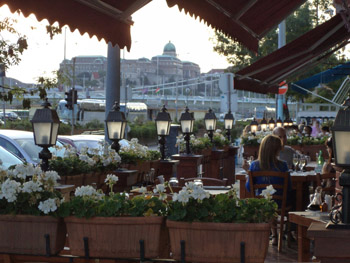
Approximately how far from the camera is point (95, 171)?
886cm

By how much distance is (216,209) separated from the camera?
416 centimetres

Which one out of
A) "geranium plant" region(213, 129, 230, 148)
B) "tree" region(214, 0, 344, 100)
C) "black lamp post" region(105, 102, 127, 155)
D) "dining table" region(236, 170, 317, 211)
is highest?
"tree" region(214, 0, 344, 100)

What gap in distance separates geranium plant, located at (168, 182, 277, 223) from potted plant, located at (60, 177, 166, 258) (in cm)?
14

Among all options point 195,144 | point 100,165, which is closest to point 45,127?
point 100,165

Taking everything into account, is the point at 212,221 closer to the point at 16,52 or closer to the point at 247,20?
the point at 247,20

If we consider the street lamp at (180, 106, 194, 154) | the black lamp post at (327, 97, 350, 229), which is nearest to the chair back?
the black lamp post at (327, 97, 350, 229)

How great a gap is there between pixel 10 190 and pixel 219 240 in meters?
1.37

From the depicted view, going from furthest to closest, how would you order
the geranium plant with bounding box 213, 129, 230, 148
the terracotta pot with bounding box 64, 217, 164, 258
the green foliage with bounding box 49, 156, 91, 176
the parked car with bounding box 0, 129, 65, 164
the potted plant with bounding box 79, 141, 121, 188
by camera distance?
the geranium plant with bounding box 213, 129, 230, 148 → the parked car with bounding box 0, 129, 65, 164 → the potted plant with bounding box 79, 141, 121, 188 → the green foliage with bounding box 49, 156, 91, 176 → the terracotta pot with bounding box 64, 217, 164, 258

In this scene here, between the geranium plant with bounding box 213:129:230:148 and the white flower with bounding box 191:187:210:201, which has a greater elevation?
the geranium plant with bounding box 213:129:230:148

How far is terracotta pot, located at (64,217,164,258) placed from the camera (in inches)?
167

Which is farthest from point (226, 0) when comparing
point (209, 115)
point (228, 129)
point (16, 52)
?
point (228, 129)

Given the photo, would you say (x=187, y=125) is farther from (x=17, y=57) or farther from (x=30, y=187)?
(x=30, y=187)

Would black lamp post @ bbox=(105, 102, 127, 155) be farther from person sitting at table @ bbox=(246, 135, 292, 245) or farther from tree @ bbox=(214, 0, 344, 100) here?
tree @ bbox=(214, 0, 344, 100)

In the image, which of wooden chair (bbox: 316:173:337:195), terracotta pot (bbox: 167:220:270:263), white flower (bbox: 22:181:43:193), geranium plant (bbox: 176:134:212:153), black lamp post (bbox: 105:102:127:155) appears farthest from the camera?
geranium plant (bbox: 176:134:212:153)
